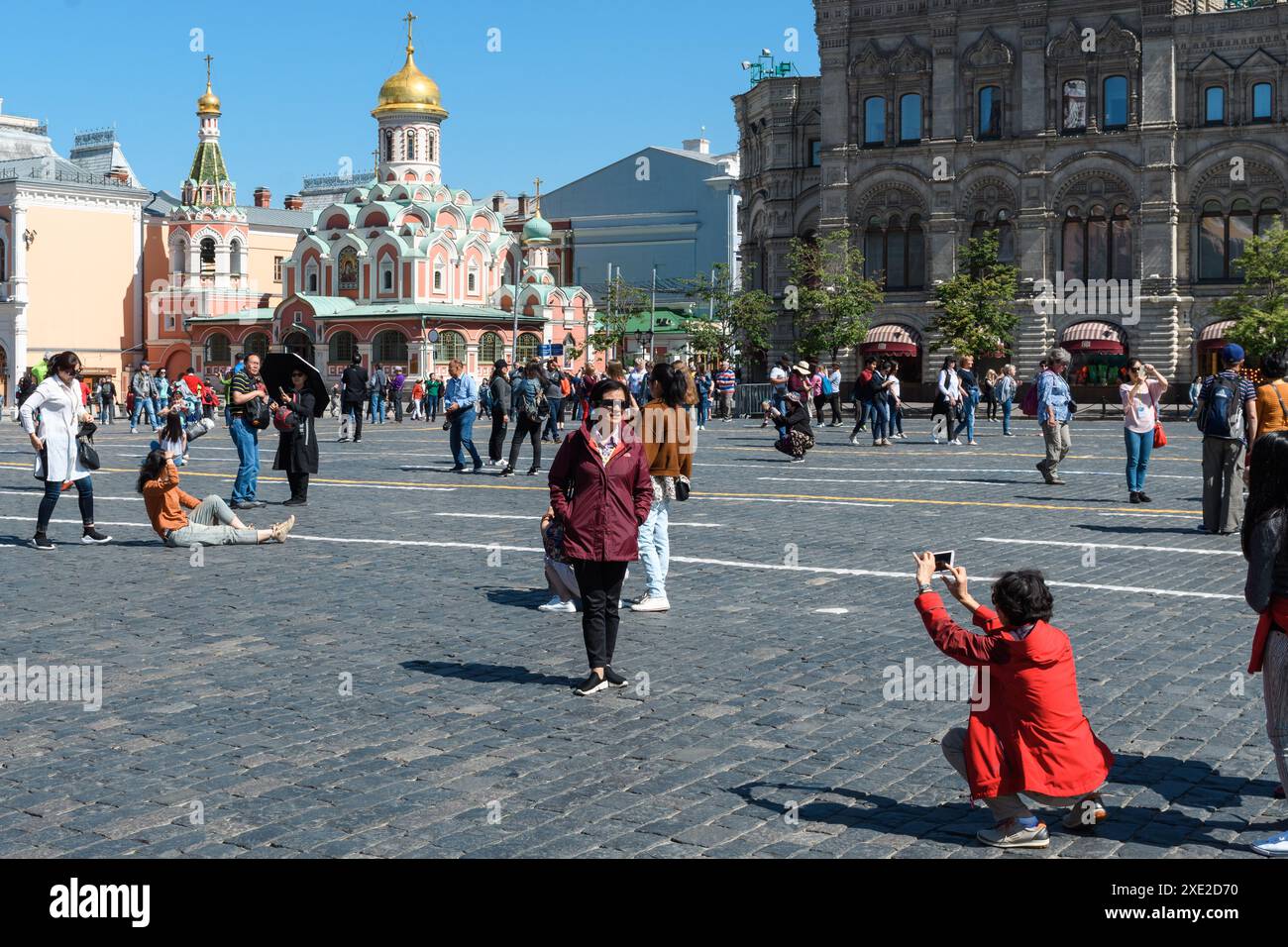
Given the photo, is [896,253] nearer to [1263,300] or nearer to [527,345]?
[1263,300]

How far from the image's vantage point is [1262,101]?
52469 mm

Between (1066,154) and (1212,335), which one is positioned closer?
(1212,335)

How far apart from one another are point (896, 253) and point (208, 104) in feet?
150

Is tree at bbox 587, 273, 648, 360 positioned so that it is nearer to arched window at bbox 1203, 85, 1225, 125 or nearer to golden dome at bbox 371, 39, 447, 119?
golden dome at bbox 371, 39, 447, 119

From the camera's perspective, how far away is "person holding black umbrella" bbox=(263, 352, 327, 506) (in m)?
16.8

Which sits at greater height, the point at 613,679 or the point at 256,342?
the point at 256,342

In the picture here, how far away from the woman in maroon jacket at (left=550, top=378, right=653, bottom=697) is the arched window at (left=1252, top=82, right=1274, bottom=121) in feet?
165

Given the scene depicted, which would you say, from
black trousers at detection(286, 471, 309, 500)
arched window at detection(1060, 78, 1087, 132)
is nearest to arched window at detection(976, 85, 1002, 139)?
arched window at detection(1060, 78, 1087, 132)

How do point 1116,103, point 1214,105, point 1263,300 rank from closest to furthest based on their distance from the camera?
point 1263,300, point 1214,105, point 1116,103

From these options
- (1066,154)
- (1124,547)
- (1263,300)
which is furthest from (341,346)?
(1124,547)

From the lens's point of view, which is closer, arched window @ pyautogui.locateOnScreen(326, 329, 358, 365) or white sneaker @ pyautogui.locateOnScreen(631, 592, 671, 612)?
white sneaker @ pyautogui.locateOnScreen(631, 592, 671, 612)
